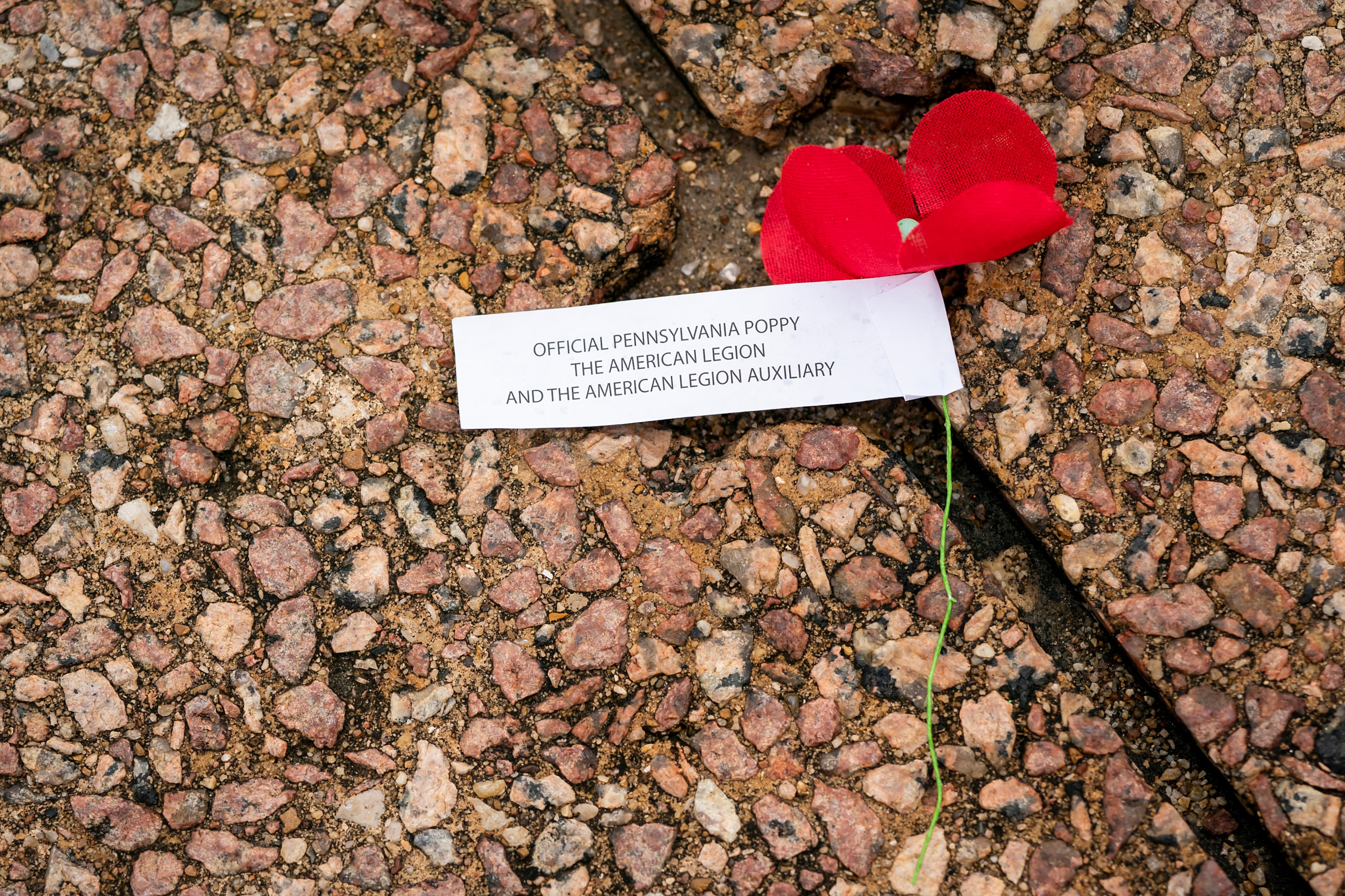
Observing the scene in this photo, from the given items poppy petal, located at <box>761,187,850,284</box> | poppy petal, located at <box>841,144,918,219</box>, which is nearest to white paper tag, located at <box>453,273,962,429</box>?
poppy petal, located at <box>761,187,850,284</box>

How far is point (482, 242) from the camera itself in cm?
159

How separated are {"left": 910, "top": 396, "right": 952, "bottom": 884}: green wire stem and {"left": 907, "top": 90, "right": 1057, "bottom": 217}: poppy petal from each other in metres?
0.37

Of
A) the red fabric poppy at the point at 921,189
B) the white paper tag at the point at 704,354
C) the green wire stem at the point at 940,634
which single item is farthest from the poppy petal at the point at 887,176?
the green wire stem at the point at 940,634

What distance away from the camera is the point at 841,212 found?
148 centimetres

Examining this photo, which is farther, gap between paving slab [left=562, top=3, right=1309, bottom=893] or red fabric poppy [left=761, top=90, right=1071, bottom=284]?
gap between paving slab [left=562, top=3, right=1309, bottom=893]

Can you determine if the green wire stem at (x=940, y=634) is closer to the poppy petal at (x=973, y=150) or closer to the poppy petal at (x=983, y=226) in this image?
the poppy petal at (x=983, y=226)

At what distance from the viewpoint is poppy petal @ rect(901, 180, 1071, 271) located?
1384 millimetres

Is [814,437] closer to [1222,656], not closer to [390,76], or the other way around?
[1222,656]

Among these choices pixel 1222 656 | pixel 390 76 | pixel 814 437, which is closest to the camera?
pixel 1222 656

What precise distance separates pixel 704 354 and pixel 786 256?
23 cm

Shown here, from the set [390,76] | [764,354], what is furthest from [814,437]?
[390,76]

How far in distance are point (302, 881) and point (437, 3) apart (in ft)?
5.16

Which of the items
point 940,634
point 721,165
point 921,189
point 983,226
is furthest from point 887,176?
point 940,634

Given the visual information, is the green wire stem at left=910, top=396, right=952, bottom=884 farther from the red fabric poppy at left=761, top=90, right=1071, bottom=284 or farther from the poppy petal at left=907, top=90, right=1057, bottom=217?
the poppy petal at left=907, top=90, right=1057, bottom=217
